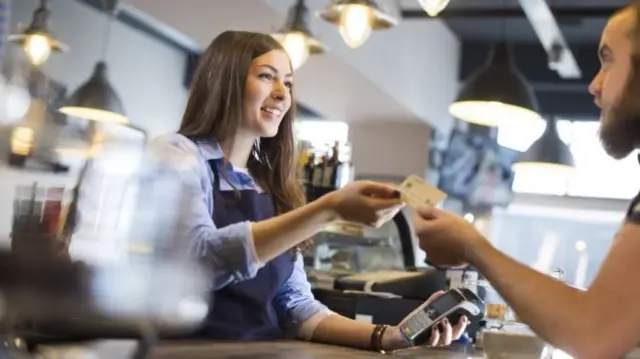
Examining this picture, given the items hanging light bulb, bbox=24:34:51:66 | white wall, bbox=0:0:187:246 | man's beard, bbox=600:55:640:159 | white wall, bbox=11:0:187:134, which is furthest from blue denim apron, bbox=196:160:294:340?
white wall, bbox=11:0:187:134

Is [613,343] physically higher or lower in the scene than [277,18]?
lower

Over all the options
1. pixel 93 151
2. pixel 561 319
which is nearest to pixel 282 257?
pixel 561 319

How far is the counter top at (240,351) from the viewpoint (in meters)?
0.91

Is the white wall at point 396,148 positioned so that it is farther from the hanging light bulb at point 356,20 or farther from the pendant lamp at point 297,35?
the hanging light bulb at point 356,20

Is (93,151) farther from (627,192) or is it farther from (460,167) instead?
(627,192)

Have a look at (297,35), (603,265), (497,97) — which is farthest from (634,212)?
(497,97)

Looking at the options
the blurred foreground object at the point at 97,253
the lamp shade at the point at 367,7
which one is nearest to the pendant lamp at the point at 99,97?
the lamp shade at the point at 367,7

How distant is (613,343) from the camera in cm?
117

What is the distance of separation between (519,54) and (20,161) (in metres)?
7.24

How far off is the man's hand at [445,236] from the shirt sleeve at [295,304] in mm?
504

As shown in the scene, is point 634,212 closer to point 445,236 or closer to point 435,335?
point 445,236

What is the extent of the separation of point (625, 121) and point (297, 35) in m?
2.73

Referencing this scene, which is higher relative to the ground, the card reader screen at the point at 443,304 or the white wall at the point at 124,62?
the white wall at the point at 124,62

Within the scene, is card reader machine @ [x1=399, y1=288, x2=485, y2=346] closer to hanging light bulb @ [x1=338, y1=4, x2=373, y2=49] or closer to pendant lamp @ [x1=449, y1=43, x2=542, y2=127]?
hanging light bulb @ [x1=338, y1=4, x2=373, y2=49]
